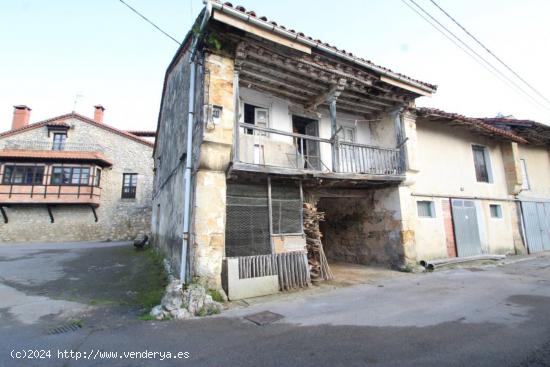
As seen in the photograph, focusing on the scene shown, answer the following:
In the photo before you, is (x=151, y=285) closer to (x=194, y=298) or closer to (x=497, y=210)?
(x=194, y=298)

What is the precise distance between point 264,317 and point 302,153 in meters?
4.26

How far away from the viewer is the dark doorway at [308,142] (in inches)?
329

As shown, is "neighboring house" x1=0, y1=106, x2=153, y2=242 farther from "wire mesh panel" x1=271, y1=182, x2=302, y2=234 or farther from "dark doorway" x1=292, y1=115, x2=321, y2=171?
"wire mesh panel" x1=271, y1=182, x2=302, y2=234

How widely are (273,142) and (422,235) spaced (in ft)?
20.4

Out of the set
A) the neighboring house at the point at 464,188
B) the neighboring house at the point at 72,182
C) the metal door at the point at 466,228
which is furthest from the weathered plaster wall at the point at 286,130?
the neighboring house at the point at 72,182

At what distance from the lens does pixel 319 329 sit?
3916mm

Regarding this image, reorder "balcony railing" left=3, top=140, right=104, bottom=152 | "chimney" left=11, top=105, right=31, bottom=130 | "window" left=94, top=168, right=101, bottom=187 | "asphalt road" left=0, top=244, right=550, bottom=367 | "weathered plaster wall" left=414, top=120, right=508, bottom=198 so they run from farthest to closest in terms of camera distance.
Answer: "chimney" left=11, top=105, right=31, bottom=130 < "balcony railing" left=3, top=140, right=104, bottom=152 < "window" left=94, top=168, right=101, bottom=187 < "weathered plaster wall" left=414, top=120, right=508, bottom=198 < "asphalt road" left=0, top=244, right=550, bottom=367

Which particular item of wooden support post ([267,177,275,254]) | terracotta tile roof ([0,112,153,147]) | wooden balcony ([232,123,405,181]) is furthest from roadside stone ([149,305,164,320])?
terracotta tile roof ([0,112,153,147])

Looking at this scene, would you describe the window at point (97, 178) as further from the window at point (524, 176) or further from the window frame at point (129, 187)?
the window at point (524, 176)

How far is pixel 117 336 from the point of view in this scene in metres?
3.79

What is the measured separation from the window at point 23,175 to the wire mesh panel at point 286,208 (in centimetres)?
2057

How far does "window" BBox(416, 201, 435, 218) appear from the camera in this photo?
951cm

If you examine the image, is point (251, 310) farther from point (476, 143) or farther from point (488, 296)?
point (476, 143)

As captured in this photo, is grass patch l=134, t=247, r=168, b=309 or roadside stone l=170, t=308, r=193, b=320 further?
grass patch l=134, t=247, r=168, b=309
